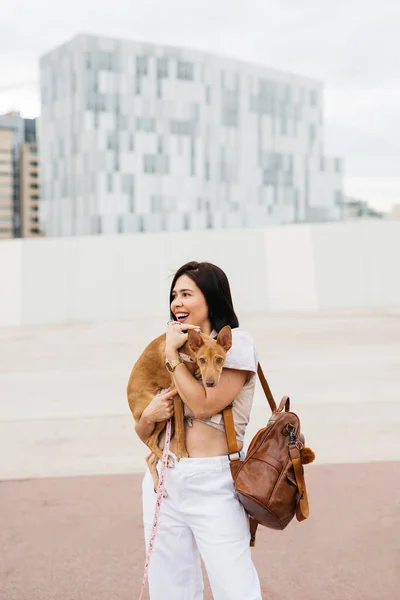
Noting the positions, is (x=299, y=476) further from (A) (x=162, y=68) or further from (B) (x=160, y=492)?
(A) (x=162, y=68)

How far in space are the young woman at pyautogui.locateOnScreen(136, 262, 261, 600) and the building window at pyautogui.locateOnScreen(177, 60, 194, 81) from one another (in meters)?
92.3

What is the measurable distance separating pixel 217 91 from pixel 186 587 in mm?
96190

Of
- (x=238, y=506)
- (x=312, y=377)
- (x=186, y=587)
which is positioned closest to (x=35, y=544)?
(x=186, y=587)

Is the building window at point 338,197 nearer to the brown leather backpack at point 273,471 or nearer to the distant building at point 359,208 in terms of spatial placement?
the distant building at point 359,208

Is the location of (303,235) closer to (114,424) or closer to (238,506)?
(114,424)

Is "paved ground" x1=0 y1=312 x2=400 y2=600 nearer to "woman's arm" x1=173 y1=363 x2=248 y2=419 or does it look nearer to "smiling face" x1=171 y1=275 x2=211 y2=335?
"woman's arm" x1=173 y1=363 x2=248 y2=419

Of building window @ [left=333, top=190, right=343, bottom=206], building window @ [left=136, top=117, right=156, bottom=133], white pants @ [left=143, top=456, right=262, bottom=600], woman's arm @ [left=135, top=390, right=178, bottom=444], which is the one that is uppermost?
building window @ [left=136, top=117, right=156, bottom=133]

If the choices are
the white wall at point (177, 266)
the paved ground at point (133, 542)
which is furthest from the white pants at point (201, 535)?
the white wall at point (177, 266)

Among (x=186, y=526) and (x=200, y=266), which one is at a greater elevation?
(x=200, y=266)

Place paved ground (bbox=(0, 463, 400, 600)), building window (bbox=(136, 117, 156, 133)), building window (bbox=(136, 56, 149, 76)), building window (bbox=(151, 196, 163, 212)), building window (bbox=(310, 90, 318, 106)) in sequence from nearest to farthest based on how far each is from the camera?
1. paved ground (bbox=(0, 463, 400, 600))
2. building window (bbox=(151, 196, 163, 212))
3. building window (bbox=(136, 117, 156, 133))
4. building window (bbox=(136, 56, 149, 76))
5. building window (bbox=(310, 90, 318, 106))

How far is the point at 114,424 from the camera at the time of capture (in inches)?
296

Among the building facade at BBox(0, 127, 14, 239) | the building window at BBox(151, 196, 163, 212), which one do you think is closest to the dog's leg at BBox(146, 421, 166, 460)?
the building window at BBox(151, 196, 163, 212)

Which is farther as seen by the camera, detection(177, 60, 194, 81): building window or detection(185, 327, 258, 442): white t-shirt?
detection(177, 60, 194, 81): building window

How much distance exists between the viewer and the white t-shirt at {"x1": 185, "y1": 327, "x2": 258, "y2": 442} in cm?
256
